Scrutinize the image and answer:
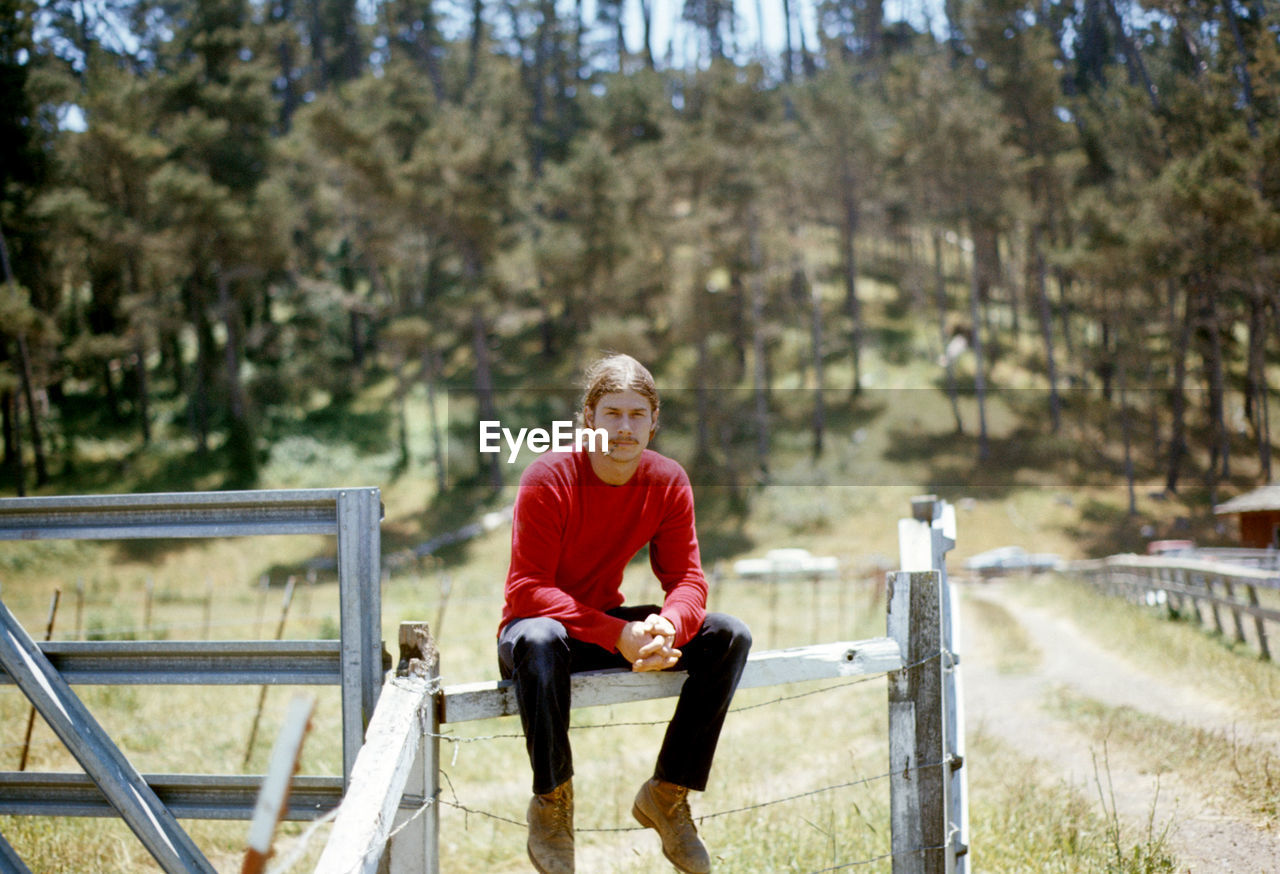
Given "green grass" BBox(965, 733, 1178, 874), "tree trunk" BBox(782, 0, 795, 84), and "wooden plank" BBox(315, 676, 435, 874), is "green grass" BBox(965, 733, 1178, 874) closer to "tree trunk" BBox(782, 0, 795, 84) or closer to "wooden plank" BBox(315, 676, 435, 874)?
"wooden plank" BBox(315, 676, 435, 874)

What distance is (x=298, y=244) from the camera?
4375cm

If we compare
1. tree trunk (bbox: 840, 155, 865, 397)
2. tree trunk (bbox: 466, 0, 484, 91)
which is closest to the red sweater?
tree trunk (bbox: 840, 155, 865, 397)

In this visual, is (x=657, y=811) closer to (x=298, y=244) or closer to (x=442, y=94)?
(x=298, y=244)

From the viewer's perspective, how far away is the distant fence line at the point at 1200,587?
10.3m

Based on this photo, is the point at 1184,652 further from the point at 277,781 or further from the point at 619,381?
the point at 277,781

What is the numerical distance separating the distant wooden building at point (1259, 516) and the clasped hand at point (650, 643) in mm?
26453

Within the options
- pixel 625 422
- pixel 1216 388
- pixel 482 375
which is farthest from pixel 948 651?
pixel 1216 388

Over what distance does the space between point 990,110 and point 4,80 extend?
32505mm

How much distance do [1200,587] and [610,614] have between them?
13.5 metres

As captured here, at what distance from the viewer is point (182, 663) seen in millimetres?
3324

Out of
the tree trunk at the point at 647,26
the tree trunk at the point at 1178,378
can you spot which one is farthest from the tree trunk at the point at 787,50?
the tree trunk at the point at 1178,378

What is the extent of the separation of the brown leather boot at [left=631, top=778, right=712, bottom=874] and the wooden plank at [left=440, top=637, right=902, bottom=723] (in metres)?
0.31

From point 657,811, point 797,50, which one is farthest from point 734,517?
point 797,50

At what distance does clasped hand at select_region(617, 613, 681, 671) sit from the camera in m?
3.10
